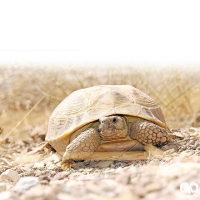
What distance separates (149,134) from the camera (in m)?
2.11

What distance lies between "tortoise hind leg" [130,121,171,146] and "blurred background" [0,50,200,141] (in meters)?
0.69

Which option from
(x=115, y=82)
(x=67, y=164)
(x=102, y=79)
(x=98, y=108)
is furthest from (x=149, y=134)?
(x=102, y=79)

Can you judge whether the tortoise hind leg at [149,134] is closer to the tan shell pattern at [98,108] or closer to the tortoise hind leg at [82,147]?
the tan shell pattern at [98,108]

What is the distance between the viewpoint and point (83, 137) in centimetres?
207

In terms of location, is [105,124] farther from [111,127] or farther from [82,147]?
[82,147]

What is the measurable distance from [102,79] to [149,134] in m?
2.21

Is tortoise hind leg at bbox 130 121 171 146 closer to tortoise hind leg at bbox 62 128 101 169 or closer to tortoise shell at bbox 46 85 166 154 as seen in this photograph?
tortoise shell at bbox 46 85 166 154

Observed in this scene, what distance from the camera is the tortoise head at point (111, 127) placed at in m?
2.05

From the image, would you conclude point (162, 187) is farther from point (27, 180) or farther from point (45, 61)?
point (45, 61)

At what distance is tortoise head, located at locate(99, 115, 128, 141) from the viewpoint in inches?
80.7

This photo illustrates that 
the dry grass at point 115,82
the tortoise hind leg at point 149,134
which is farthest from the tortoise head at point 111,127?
the dry grass at point 115,82

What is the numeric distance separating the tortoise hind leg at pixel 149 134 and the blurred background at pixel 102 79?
0.69m

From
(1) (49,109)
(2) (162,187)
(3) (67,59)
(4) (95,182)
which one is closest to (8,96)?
(1) (49,109)

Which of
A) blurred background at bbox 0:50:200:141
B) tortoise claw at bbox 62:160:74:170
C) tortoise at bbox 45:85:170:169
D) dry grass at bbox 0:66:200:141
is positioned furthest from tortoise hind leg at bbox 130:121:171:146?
dry grass at bbox 0:66:200:141
